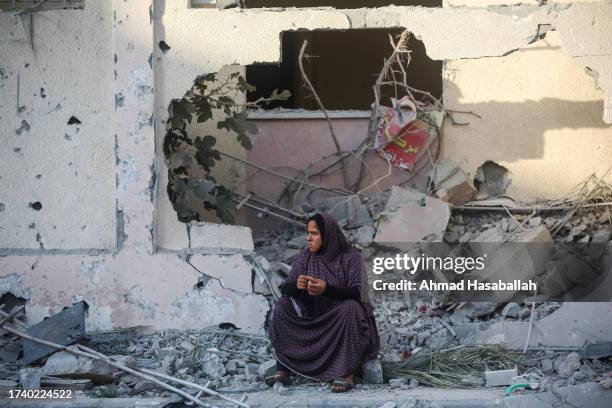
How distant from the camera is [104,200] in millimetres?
7383

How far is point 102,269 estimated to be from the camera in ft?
23.9

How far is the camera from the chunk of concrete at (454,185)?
863cm

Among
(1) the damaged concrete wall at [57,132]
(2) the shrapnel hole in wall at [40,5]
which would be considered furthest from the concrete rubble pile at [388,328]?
(2) the shrapnel hole in wall at [40,5]

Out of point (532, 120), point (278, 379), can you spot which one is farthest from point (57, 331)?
point (532, 120)

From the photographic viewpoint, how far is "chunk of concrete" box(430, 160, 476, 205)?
8.63m

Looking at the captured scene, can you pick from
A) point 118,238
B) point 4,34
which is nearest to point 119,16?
point 4,34

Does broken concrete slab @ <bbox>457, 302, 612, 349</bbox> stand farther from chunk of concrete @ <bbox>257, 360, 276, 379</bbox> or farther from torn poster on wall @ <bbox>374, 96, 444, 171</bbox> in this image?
torn poster on wall @ <bbox>374, 96, 444, 171</bbox>

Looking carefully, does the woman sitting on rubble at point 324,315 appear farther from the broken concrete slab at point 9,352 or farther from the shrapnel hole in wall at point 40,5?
the shrapnel hole in wall at point 40,5

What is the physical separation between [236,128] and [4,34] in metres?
1.89

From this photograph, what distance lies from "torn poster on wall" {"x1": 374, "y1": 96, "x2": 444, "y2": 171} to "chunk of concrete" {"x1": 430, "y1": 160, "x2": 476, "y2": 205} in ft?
1.26

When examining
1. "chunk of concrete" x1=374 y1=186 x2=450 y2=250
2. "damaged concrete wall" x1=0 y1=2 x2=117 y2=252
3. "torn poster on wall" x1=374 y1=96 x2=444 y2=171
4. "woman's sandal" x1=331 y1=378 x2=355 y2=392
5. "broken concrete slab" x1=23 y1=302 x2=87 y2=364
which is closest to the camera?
"woman's sandal" x1=331 y1=378 x2=355 y2=392

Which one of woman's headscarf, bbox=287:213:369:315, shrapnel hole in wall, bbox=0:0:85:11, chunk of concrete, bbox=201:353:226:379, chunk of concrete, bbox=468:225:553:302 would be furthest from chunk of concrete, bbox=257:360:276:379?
shrapnel hole in wall, bbox=0:0:85:11

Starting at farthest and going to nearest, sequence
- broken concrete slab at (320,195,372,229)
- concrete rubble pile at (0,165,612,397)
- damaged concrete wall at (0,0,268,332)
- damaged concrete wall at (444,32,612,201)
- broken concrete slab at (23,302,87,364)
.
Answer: damaged concrete wall at (444,32,612,201), broken concrete slab at (320,195,372,229), damaged concrete wall at (0,0,268,332), broken concrete slab at (23,302,87,364), concrete rubble pile at (0,165,612,397)

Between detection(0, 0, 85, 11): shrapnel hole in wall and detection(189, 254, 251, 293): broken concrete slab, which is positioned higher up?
detection(0, 0, 85, 11): shrapnel hole in wall
